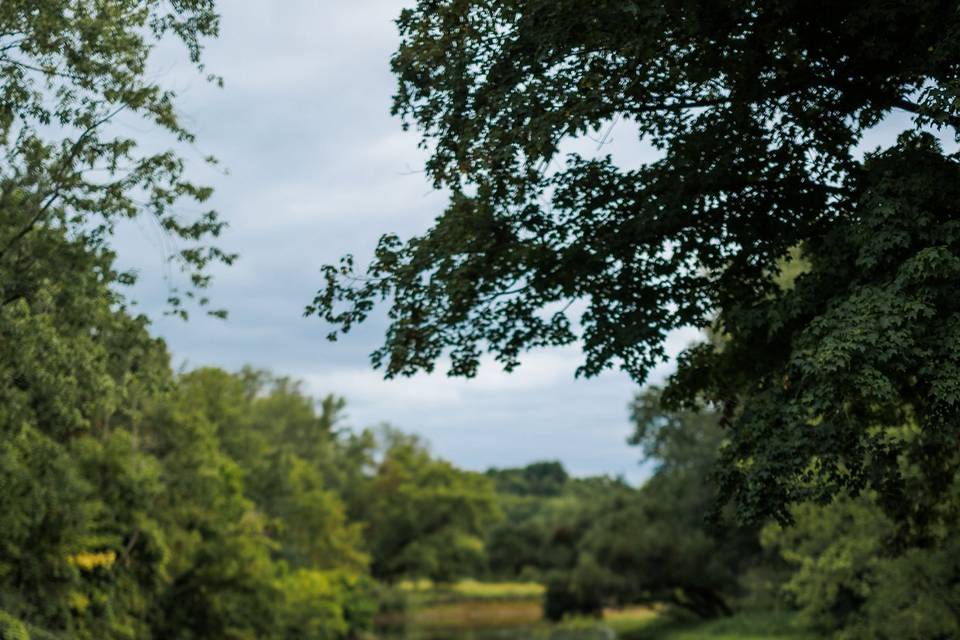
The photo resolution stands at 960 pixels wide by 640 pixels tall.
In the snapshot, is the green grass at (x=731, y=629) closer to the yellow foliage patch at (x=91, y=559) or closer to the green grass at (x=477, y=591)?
the green grass at (x=477, y=591)

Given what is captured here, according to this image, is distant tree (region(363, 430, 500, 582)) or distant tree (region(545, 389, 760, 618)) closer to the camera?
distant tree (region(545, 389, 760, 618))

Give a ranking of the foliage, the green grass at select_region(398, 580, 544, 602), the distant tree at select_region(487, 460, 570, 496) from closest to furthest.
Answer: the foliage
the green grass at select_region(398, 580, 544, 602)
the distant tree at select_region(487, 460, 570, 496)

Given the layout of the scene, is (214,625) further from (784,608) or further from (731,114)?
(731,114)

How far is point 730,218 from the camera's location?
1342 centimetres

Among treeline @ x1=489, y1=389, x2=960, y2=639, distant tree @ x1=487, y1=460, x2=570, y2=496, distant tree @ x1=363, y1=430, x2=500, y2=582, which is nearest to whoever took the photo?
treeline @ x1=489, y1=389, x2=960, y2=639

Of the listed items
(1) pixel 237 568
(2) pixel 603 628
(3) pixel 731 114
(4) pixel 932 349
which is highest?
(3) pixel 731 114

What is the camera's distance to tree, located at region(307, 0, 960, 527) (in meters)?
10.5

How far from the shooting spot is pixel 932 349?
10.2 m

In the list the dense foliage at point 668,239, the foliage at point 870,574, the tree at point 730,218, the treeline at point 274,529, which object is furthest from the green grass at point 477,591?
the tree at point 730,218

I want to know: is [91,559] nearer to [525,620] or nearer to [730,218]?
[730,218]

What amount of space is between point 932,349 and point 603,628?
1451 inches

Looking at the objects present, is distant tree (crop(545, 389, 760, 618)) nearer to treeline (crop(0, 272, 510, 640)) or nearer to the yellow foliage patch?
treeline (crop(0, 272, 510, 640))

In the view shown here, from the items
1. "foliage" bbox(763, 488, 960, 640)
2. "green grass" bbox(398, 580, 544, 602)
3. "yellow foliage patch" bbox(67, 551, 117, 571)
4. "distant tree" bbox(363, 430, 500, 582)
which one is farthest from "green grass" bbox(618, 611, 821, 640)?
"yellow foliage patch" bbox(67, 551, 117, 571)

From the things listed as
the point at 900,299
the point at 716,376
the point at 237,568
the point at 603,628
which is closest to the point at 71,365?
the point at 716,376
